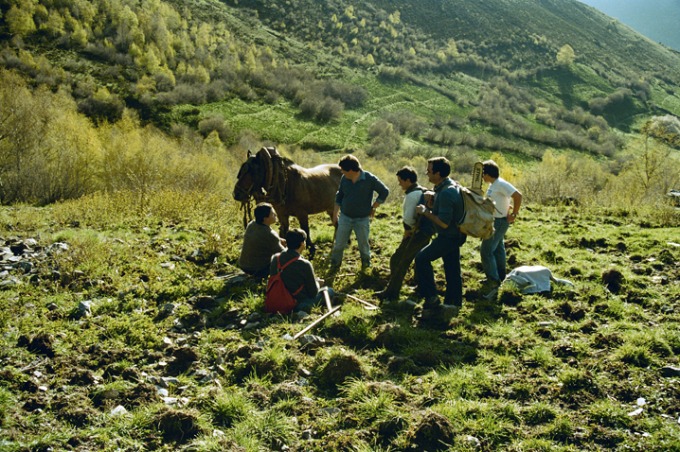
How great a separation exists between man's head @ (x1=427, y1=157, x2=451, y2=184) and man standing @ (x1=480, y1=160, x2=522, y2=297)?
119 centimetres

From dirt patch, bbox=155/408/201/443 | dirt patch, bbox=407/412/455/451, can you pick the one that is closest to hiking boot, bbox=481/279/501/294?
dirt patch, bbox=407/412/455/451

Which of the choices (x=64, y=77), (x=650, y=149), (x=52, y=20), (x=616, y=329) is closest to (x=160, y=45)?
(x=52, y=20)

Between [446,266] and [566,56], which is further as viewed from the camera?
[566,56]

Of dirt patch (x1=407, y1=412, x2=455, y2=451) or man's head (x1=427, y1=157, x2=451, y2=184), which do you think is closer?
dirt patch (x1=407, y1=412, x2=455, y2=451)

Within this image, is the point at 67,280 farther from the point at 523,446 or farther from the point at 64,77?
the point at 64,77

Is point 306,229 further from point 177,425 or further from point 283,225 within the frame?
point 177,425

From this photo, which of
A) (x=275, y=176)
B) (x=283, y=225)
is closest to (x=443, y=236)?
(x=275, y=176)

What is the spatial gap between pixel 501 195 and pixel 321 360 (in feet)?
14.5

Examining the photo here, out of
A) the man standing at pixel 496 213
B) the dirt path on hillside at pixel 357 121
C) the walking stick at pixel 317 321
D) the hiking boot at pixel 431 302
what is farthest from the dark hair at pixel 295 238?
the dirt path on hillside at pixel 357 121

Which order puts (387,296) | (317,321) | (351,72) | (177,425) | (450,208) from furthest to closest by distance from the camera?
(351,72) → (387,296) → (450,208) → (317,321) → (177,425)

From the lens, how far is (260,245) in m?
8.59

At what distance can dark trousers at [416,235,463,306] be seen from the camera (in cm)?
749

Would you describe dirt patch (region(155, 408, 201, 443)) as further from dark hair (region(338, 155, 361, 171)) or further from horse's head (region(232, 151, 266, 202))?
horse's head (region(232, 151, 266, 202))

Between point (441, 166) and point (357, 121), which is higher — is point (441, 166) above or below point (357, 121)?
→ above
